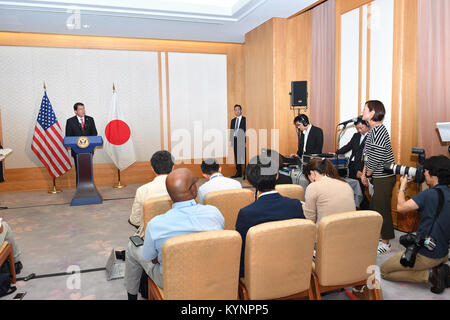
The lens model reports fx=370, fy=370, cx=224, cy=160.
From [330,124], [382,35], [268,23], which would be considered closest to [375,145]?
[382,35]

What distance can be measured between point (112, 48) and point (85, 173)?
2.86 metres

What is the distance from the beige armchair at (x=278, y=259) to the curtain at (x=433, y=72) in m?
2.65

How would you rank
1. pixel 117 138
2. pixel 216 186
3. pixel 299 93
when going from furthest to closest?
pixel 117 138, pixel 299 93, pixel 216 186

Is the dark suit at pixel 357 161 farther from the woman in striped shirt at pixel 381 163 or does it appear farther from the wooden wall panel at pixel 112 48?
the wooden wall panel at pixel 112 48

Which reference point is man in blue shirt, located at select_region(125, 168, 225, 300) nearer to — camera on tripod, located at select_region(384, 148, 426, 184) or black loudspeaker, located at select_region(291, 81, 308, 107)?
camera on tripod, located at select_region(384, 148, 426, 184)

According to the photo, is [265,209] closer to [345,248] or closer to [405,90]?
[345,248]

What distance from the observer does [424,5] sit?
4.00m

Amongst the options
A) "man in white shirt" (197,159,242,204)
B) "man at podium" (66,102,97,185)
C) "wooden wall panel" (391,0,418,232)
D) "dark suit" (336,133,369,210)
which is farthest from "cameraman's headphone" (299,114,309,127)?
"man at podium" (66,102,97,185)

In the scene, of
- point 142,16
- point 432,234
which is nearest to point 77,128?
point 142,16

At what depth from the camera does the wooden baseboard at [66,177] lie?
720cm

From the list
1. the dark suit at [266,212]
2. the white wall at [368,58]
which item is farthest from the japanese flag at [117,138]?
the dark suit at [266,212]

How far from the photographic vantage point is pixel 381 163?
12.8ft
